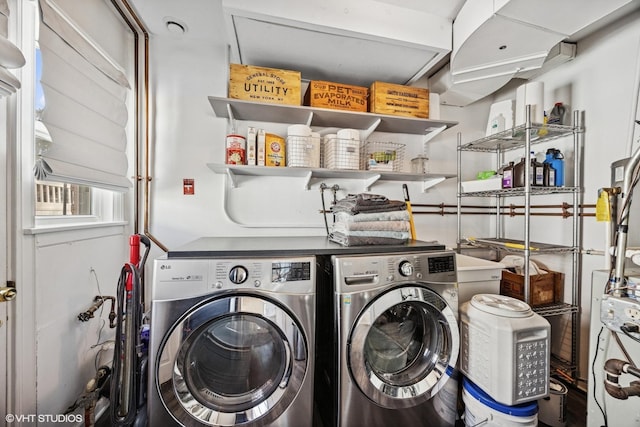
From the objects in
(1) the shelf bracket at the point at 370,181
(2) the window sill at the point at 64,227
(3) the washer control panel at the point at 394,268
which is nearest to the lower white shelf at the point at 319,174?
(1) the shelf bracket at the point at 370,181

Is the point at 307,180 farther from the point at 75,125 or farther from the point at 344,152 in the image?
the point at 75,125

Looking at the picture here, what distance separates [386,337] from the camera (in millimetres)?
1315

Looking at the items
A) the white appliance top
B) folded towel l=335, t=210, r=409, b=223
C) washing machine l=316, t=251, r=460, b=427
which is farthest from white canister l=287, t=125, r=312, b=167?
the white appliance top

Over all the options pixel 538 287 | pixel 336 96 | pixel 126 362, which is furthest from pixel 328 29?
pixel 538 287

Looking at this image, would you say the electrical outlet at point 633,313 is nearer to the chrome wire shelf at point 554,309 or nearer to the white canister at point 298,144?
the chrome wire shelf at point 554,309

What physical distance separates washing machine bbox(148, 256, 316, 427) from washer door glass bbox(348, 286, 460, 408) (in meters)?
0.26

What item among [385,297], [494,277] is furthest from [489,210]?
[385,297]

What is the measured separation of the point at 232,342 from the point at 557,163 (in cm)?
235

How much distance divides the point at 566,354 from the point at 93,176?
129 inches

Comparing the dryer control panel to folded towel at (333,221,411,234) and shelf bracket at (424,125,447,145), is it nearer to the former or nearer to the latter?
folded towel at (333,221,411,234)

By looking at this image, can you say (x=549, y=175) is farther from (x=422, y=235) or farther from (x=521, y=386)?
(x=521, y=386)

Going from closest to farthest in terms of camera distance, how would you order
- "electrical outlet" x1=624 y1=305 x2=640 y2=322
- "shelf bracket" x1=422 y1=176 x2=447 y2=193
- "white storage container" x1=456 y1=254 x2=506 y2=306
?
"electrical outlet" x1=624 y1=305 x2=640 y2=322 → "white storage container" x1=456 y1=254 x2=506 y2=306 → "shelf bracket" x1=422 y1=176 x2=447 y2=193

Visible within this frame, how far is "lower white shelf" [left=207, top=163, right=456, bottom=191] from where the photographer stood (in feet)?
5.79
